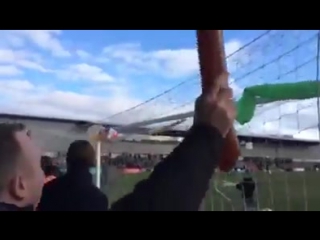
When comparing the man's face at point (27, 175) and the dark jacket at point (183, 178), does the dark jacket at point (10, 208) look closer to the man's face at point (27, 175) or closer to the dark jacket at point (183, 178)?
the man's face at point (27, 175)

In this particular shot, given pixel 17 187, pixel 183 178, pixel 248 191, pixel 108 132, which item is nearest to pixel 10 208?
pixel 17 187

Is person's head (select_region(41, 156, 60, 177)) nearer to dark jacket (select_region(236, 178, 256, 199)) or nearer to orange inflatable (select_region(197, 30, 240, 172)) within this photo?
orange inflatable (select_region(197, 30, 240, 172))

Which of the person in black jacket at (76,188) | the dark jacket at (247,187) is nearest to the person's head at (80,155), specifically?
the person in black jacket at (76,188)

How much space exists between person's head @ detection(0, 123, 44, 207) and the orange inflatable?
7.9 inches

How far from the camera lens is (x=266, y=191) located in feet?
3.67

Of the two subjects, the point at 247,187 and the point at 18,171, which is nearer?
the point at 18,171

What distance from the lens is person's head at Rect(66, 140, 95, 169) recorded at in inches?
26.9

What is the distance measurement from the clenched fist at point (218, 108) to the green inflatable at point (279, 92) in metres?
0.21

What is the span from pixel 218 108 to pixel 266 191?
694 mm

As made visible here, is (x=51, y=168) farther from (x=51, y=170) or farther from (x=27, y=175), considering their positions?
(x=27, y=175)

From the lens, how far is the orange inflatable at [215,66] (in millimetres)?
460
